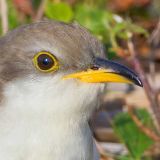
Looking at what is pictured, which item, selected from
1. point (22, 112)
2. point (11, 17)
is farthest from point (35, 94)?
point (11, 17)

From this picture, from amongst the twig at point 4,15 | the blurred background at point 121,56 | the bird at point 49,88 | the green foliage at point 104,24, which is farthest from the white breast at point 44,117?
the twig at point 4,15

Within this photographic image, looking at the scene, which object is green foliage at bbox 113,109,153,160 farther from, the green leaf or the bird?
the bird

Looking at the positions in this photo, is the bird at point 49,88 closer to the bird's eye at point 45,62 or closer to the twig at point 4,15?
the bird's eye at point 45,62

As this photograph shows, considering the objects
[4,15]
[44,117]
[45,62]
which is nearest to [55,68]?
[45,62]

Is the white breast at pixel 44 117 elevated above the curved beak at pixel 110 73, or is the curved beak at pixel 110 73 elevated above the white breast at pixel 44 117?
the curved beak at pixel 110 73

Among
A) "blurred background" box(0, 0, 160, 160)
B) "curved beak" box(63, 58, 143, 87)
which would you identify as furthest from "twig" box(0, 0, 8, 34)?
"curved beak" box(63, 58, 143, 87)

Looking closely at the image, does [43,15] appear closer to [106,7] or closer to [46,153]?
[106,7]
